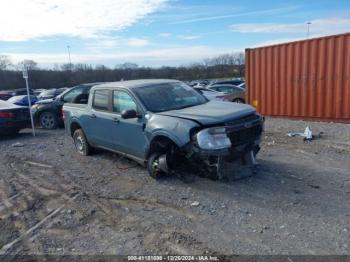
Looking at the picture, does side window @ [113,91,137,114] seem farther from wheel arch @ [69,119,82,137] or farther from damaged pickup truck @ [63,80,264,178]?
wheel arch @ [69,119,82,137]

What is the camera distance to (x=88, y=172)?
22.2 feet

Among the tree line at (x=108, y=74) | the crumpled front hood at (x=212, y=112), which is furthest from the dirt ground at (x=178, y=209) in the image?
the tree line at (x=108, y=74)

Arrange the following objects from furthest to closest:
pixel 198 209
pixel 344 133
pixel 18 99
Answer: pixel 18 99
pixel 344 133
pixel 198 209

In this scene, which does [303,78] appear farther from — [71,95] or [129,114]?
[71,95]

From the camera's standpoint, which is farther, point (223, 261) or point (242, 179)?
point (242, 179)

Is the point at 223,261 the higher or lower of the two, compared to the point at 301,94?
lower

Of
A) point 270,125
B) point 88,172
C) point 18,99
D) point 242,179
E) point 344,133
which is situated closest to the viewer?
point 242,179

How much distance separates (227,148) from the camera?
4.90m

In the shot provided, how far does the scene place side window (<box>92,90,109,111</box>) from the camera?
6.79 m

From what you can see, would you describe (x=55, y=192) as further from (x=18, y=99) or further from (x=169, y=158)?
(x=18, y=99)

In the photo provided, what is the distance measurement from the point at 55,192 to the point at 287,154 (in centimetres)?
471

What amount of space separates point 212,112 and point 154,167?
1404 millimetres

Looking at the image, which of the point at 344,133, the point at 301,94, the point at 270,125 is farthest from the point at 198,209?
the point at 301,94

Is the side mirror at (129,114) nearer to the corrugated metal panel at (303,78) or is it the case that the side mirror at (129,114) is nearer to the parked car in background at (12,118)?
the parked car in background at (12,118)
